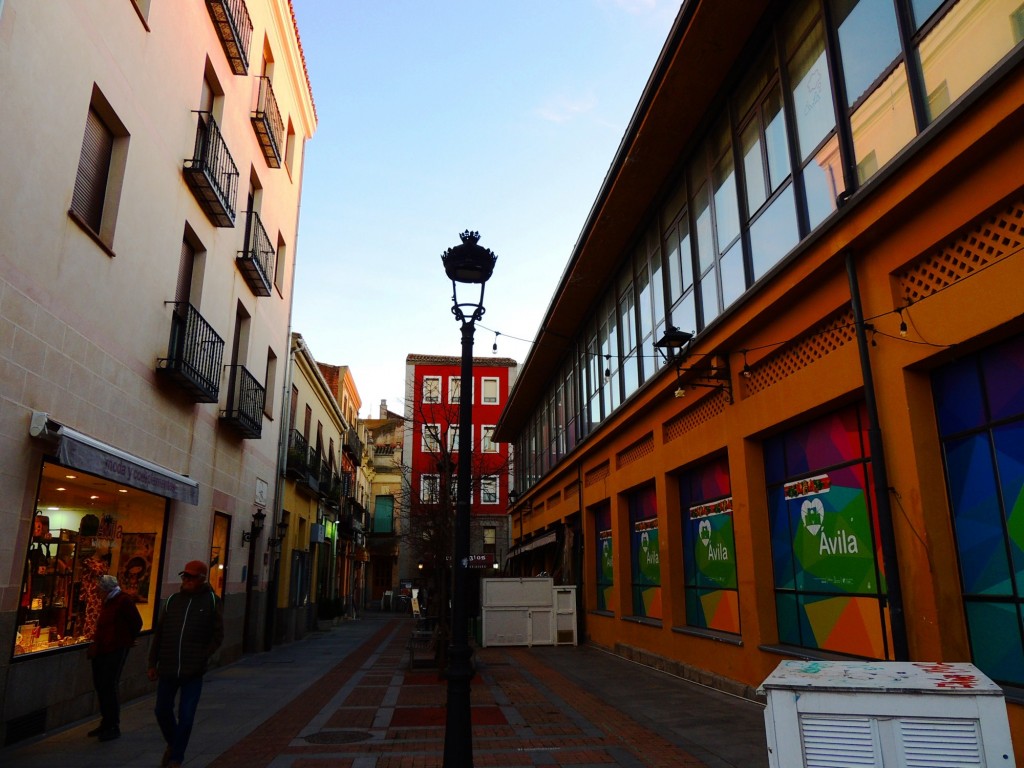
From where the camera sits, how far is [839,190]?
8.02 metres

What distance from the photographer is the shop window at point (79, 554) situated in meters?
7.95

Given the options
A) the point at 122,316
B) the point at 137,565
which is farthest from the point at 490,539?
the point at 122,316

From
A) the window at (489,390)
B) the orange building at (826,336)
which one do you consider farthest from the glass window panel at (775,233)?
the window at (489,390)

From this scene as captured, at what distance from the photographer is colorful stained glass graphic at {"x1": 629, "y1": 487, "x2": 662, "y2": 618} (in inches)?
575

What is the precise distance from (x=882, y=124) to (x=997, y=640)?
4877 millimetres

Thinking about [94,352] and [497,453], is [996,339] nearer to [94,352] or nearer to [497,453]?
[94,352]

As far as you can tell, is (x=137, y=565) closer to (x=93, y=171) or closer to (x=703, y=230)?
(x=93, y=171)

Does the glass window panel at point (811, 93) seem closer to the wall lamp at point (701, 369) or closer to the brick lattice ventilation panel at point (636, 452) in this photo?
→ the wall lamp at point (701, 369)

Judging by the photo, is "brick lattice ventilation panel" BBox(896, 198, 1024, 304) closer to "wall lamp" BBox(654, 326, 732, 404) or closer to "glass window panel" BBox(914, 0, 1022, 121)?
"glass window panel" BBox(914, 0, 1022, 121)

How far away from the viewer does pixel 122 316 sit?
9.62m

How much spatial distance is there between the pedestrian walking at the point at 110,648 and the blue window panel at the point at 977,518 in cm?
826

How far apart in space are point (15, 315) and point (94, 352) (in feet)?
5.81

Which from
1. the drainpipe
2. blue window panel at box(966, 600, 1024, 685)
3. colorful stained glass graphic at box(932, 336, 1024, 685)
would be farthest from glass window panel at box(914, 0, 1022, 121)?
blue window panel at box(966, 600, 1024, 685)

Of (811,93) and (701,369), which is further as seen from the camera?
(701,369)
